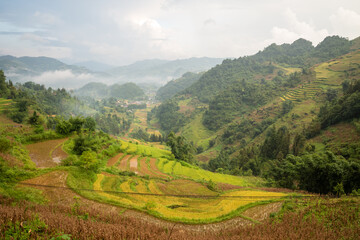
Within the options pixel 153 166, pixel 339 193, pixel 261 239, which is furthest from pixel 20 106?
pixel 339 193

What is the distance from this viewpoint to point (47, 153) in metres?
21.2

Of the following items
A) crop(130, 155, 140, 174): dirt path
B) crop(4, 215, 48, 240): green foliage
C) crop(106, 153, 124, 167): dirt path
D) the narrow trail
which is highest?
crop(4, 215, 48, 240): green foliage

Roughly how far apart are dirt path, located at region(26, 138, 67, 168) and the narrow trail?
20.4 feet

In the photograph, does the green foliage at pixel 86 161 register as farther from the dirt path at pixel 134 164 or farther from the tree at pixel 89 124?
the tree at pixel 89 124

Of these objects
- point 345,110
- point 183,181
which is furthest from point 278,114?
point 183,181

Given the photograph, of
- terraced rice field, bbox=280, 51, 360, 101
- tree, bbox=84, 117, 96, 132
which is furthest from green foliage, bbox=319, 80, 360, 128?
tree, bbox=84, 117, 96, 132

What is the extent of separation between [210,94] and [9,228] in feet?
442

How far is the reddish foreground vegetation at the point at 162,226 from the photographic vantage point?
202 inches

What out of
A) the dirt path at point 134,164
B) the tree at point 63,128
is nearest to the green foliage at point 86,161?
the dirt path at point 134,164

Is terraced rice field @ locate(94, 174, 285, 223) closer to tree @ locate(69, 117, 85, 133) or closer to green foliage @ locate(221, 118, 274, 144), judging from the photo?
tree @ locate(69, 117, 85, 133)

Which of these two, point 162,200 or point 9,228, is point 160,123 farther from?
point 9,228

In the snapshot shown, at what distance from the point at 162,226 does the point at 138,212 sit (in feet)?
9.29

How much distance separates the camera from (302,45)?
522 feet

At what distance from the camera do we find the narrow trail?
980 centimetres
